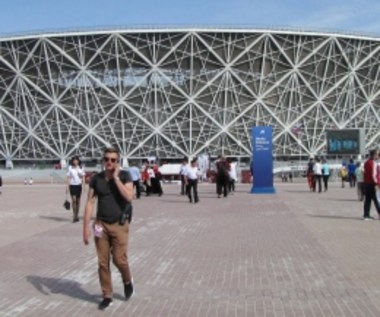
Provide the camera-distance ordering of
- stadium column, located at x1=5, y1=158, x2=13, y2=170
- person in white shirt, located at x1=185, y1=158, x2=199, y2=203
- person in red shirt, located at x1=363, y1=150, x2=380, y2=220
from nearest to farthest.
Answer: person in red shirt, located at x1=363, y1=150, x2=380, y2=220 < person in white shirt, located at x1=185, y1=158, x2=199, y2=203 < stadium column, located at x1=5, y1=158, x2=13, y2=170

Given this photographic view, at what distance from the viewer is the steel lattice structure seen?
68.0 m

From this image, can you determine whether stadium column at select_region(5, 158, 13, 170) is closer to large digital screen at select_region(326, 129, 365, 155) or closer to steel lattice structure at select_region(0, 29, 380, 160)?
steel lattice structure at select_region(0, 29, 380, 160)

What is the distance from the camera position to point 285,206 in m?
18.5

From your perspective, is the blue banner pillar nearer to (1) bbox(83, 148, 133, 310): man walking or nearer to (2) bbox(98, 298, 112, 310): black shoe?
(1) bbox(83, 148, 133, 310): man walking

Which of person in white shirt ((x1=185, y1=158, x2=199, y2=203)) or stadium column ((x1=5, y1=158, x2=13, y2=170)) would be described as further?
stadium column ((x1=5, y1=158, x2=13, y2=170))

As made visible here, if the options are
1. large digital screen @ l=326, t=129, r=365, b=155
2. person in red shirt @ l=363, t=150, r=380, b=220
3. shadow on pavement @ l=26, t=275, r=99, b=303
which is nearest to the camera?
shadow on pavement @ l=26, t=275, r=99, b=303

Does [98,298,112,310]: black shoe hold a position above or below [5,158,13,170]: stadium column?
below

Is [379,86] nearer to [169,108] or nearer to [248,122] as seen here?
[248,122]

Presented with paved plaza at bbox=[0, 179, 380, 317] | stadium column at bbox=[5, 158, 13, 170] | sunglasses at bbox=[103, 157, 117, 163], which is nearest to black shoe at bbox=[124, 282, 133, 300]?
paved plaza at bbox=[0, 179, 380, 317]

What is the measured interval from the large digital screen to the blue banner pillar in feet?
57.5

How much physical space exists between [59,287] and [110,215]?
1.37 meters

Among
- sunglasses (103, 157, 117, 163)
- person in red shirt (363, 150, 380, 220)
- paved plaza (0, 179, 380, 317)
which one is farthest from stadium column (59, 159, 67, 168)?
sunglasses (103, 157, 117, 163)

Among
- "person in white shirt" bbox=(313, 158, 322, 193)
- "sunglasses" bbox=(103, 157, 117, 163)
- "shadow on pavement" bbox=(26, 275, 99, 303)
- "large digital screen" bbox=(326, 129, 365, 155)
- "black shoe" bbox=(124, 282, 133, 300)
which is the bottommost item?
"shadow on pavement" bbox=(26, 275, 99, 303)

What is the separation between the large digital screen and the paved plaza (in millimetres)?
29107
